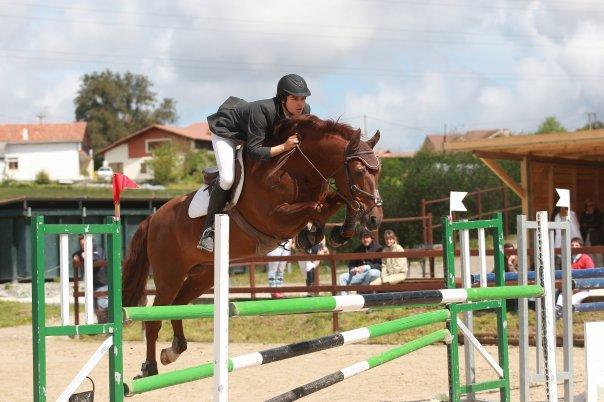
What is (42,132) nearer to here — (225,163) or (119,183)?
(119,183)

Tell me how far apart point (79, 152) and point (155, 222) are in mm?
71468

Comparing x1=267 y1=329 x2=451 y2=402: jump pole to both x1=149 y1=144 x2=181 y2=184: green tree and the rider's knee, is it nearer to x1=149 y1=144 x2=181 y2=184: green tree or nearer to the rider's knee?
the rider's knee

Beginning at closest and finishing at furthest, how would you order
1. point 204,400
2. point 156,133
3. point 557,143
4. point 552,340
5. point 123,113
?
point 552,340
point 204,400
point 557,143
point 156,133
point 123,113

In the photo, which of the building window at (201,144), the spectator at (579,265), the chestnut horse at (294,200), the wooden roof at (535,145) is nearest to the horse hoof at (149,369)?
the chestnut horse at (294,200)

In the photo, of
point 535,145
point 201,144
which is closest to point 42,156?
point 201,144

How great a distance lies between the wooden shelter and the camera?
1336 centimetres

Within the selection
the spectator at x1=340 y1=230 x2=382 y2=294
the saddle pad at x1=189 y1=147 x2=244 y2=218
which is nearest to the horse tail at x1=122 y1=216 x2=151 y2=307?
the saddle pad at x1=189 y1=147 x2=244 y2=218

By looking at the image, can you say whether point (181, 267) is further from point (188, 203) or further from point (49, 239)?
point (49, 239)

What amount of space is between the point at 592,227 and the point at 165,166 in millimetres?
46512

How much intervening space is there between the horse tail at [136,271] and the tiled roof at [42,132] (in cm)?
Result: 7029

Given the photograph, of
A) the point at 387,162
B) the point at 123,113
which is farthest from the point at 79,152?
the point at 387,162

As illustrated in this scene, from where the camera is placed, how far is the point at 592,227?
48.0 ft

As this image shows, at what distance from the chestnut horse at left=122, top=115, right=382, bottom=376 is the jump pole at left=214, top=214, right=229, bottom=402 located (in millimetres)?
2531

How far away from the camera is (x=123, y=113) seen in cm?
8869
